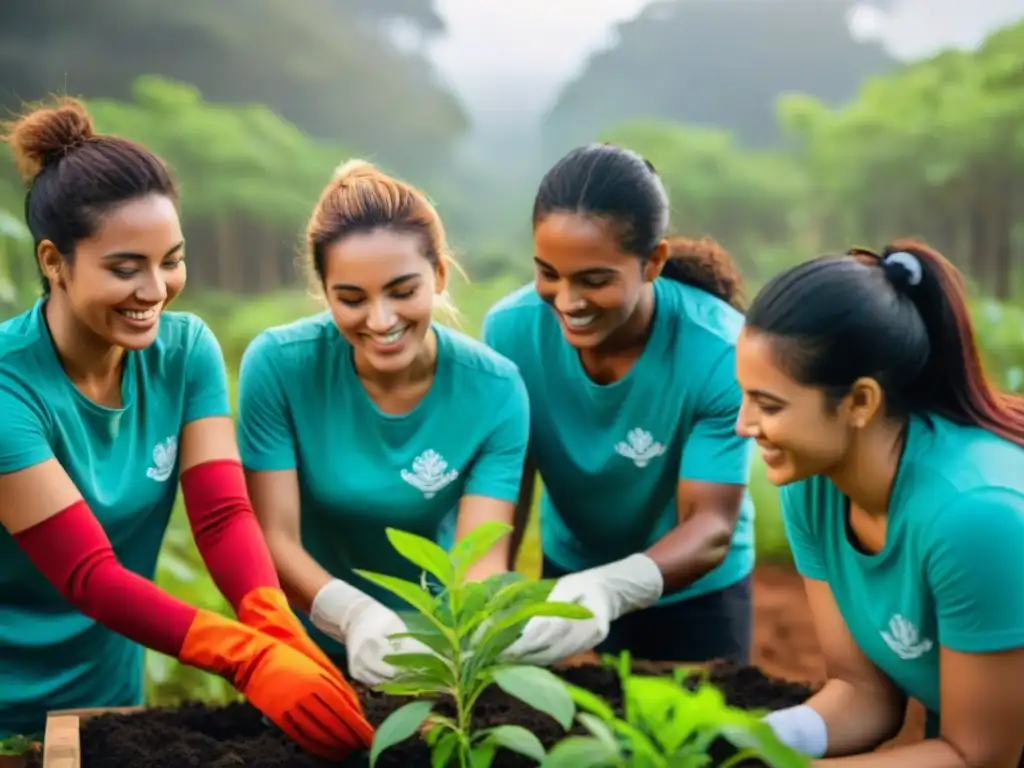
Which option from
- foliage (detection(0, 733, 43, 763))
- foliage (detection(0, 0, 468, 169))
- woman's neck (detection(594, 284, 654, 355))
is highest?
foliage (detection(0, 0, 468, 169))

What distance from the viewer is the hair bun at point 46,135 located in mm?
1496

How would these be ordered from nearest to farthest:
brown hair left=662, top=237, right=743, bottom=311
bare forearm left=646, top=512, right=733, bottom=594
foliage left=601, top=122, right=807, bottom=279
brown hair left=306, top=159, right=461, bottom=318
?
brown hair left=306, top=159, right=461, bottom=318 < bare forearm left=646, top=512, right=733, bottom=594 < brown hair left=662, top=237, right=743, bottom=311 < foliage left=601, top=122, right=807, bottom=279

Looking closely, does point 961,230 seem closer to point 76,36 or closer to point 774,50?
point 774,50

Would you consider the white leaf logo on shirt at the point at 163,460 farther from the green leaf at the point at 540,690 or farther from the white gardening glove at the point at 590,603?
the green leaf at the point at 540,690

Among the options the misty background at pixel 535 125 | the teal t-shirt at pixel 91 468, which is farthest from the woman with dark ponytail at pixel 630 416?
the misty background at pixel 535 125

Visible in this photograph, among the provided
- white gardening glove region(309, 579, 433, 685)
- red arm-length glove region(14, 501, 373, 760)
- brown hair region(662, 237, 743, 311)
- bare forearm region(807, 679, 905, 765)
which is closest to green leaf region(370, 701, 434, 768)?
red arm-length glove region(14, 501, 373, 760)

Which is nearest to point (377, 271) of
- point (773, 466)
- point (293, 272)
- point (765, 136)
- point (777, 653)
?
point (773, 466)

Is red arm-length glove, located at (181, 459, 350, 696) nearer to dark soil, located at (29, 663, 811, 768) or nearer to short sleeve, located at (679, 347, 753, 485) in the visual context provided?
dark soil, located at (29, 663, 811, 768)

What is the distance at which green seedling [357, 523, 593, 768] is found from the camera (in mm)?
1124

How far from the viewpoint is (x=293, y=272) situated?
15.1 ft

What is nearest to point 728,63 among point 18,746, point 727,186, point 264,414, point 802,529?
point 727,186

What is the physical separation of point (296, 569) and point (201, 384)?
25 cm

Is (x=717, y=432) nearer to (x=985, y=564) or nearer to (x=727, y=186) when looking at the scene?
(x=985, y=564)

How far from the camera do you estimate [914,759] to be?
1235 millimetres
